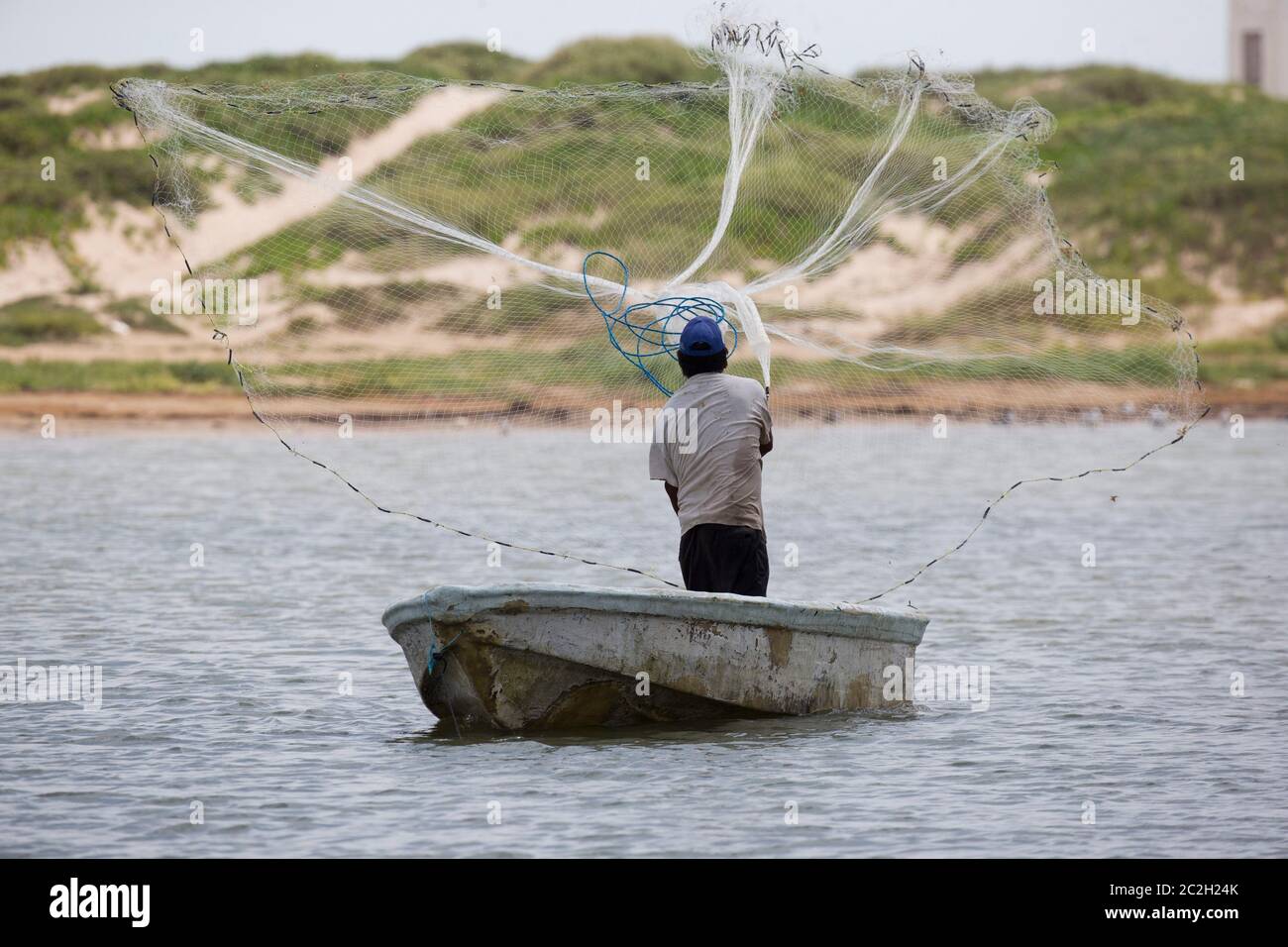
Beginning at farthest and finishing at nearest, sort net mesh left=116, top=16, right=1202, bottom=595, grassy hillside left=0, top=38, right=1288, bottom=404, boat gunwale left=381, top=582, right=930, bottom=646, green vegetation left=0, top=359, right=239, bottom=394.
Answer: grassy hillside left=0, top=38, right=1288, bottom=404
green vegetation left=0, top=359, right=239, bottom=394
net mesh left=116, top=16, right=1202, bottom=595
boat gunwale left=381, top=582, right=930, bottom=646

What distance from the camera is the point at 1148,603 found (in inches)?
592

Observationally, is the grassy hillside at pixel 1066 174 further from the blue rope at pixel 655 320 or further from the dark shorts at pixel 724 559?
the dark shorts at pixel 724 559

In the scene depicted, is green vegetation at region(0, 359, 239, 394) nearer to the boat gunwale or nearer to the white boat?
the white boat

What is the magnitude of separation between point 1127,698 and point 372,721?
4239mm

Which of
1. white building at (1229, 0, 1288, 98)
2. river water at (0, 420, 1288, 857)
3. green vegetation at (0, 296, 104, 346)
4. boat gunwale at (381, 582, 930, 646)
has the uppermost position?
white building at (1229, 0, 1288, 98)

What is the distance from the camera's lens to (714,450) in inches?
349

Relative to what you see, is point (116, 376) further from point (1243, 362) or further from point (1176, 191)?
point (1176, 191)

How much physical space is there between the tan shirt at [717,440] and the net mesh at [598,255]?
523 millimetres

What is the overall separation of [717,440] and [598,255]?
2.43 metres

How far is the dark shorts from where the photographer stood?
29.4ft

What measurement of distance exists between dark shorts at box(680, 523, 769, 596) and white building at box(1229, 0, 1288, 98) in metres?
68.0

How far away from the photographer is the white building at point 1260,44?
237 feet

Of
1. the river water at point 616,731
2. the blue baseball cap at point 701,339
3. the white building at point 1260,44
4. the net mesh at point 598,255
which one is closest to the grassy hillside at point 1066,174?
the white building at point 1260,44

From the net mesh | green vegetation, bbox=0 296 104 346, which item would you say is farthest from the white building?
the net mesh
